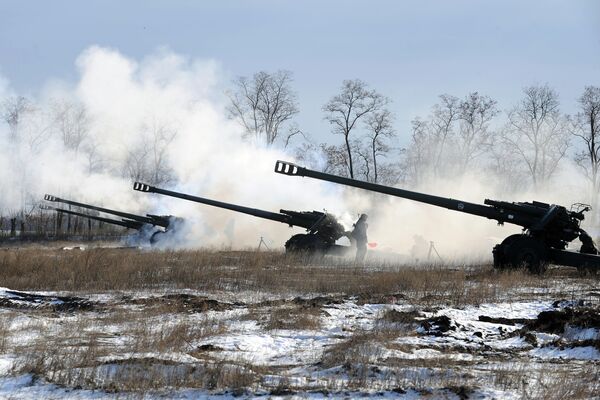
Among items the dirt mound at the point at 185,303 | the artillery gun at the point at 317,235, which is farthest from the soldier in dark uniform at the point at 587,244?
the dirt mound at the point at 185,303

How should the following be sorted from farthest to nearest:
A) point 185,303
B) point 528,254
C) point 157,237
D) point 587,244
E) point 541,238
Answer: point 157,237 < point 587,244 < point 541,238 < point 528,254 < point 185,303

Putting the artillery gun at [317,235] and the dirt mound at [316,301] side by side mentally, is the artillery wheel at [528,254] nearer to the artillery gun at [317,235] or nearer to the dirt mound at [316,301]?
the dirt mound at [316,301]

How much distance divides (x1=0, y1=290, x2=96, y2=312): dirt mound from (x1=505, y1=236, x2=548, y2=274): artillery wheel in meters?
11.0

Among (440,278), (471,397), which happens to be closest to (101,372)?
(471,397)

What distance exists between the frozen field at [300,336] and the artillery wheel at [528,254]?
3.18 feet

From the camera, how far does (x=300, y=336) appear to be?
952cm

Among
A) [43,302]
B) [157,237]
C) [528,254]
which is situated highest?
[528,254]

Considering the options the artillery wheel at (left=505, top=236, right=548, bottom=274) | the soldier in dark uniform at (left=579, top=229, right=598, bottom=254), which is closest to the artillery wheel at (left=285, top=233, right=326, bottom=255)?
the artillery wheel at (left=505, top=236, right=548, bottom=274)

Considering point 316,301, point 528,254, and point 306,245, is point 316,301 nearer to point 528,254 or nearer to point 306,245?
point 528,254

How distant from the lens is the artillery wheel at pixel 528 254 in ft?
59.2

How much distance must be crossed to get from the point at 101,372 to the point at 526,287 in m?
10.6

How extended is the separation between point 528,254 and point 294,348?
1120 centimetres

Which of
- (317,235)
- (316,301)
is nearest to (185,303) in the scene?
(316,301)

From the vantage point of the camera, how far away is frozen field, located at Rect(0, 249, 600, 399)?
264 inches
